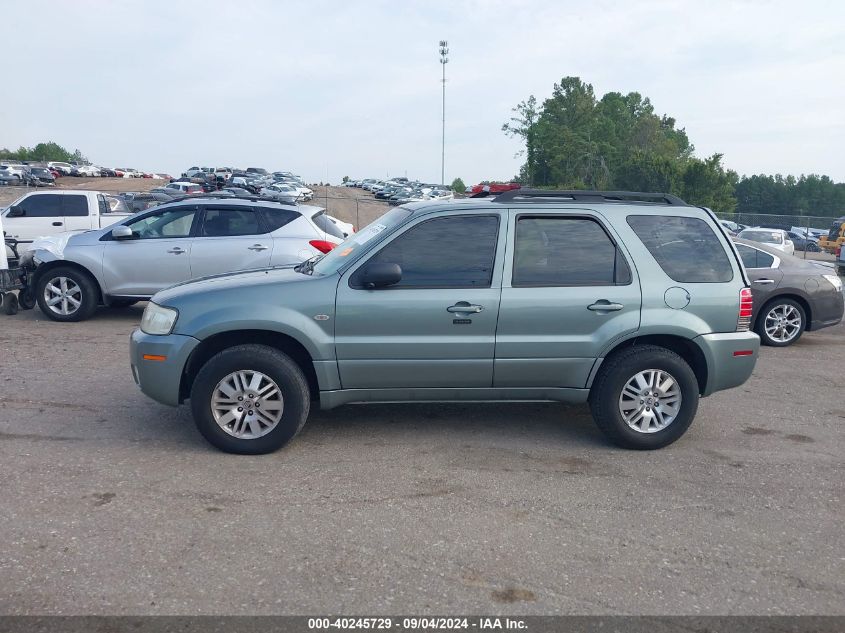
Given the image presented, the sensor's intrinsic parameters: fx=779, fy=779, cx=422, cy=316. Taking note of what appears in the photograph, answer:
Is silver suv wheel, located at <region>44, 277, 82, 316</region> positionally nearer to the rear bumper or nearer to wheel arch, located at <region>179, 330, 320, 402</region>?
wheel arch, located at <region>179, 330, 320, 402</region>

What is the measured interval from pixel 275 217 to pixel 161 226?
60.3 inches

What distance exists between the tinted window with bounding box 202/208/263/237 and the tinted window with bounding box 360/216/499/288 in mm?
5498

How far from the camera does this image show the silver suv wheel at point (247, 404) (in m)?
5.29

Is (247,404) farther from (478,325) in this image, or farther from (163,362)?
(478,325)

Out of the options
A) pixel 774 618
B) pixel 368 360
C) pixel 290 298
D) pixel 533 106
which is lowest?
pixel 774 618

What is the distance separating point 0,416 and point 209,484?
2.39 m

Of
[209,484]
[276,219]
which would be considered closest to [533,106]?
[276,219]

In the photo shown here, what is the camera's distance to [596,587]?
12.2ft

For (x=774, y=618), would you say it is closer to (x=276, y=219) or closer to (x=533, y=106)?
(x=276, y=219)

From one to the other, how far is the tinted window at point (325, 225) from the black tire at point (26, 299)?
4272 millimetres

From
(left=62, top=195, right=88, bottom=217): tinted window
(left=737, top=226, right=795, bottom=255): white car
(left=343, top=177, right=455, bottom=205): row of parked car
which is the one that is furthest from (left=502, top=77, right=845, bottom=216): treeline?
(left=62, top=195, right=88, bottom=217): tinted window

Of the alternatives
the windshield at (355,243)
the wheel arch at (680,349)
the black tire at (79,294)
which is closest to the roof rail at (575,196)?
the windshield at (355,243)

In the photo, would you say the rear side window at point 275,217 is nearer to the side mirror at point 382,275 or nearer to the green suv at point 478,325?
the green suv at point 478,325

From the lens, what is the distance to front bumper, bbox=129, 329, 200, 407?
5.35 metres
